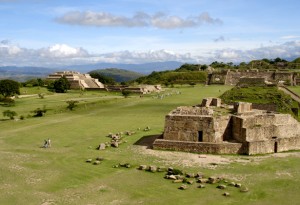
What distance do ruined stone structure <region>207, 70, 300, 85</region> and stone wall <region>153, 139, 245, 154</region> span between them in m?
43.8

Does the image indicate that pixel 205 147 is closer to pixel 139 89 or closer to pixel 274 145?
pixel 274 145

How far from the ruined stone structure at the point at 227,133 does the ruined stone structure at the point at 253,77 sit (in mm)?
41144

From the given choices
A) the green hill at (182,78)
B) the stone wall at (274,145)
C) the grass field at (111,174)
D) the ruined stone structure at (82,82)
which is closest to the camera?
the grass field at (111,174)

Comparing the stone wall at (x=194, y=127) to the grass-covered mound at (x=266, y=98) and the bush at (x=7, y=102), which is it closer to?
the grass-covered mound at (x=266, y=98)

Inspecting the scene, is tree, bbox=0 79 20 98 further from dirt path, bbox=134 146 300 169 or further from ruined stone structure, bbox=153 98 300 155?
dirt path, bbox=134 146 300 169

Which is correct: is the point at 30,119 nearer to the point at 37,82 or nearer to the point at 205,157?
the point at 205,157

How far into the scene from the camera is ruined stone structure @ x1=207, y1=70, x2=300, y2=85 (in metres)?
71.9

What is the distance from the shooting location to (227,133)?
26.0 meters

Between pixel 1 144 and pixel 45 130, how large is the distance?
6.10 metres

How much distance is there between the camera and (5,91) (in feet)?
207

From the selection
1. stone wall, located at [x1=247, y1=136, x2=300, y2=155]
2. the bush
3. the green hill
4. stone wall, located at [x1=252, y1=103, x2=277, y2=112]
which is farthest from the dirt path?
the green hill

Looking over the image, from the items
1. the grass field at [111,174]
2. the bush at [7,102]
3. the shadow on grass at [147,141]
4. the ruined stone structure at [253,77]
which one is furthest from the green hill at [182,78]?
the grass field at [111,174]

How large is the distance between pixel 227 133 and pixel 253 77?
1954 inches

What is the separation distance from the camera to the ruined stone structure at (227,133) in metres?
24.2
